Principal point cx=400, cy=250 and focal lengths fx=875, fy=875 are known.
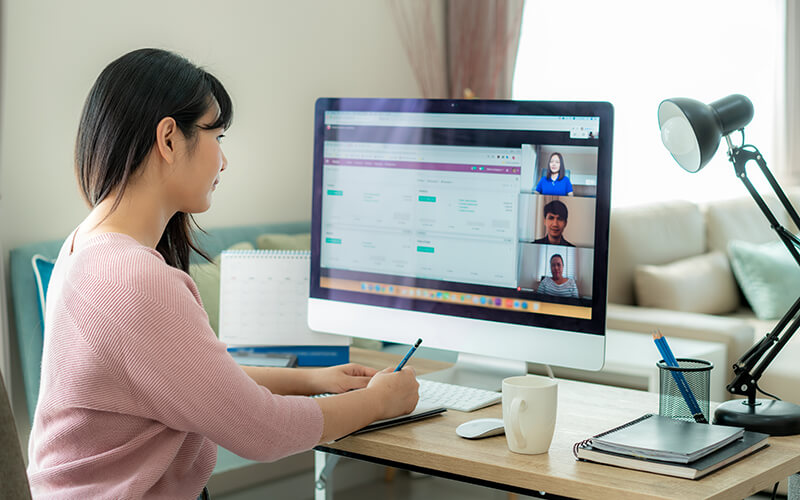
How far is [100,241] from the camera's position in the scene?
1061 mm

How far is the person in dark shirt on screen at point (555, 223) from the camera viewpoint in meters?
1.40

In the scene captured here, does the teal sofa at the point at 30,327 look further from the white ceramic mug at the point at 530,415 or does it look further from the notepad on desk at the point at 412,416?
the white ceramic mug at the point at 530,415

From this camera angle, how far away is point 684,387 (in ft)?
4.14

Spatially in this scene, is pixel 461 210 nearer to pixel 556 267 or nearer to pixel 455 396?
pixel 556 267

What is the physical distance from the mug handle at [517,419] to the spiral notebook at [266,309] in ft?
1.89

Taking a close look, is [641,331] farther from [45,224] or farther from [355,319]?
[45,224]

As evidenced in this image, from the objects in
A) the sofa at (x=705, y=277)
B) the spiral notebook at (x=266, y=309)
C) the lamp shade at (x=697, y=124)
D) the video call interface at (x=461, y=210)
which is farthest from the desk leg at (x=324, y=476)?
the sofa at (x=705, y=277)

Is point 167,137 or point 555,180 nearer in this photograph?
point 167,137

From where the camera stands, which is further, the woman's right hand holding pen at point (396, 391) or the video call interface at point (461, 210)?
the video call interface at point (461, 210)

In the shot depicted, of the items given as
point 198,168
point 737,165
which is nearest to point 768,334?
point 737,165

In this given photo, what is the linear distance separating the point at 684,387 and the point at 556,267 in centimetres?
28

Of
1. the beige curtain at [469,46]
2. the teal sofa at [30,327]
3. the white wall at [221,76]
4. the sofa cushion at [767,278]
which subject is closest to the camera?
the teal sofa at [30,327]

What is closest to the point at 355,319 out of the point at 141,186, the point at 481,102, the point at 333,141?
the point at 333,141

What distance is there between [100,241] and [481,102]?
0.70 m
